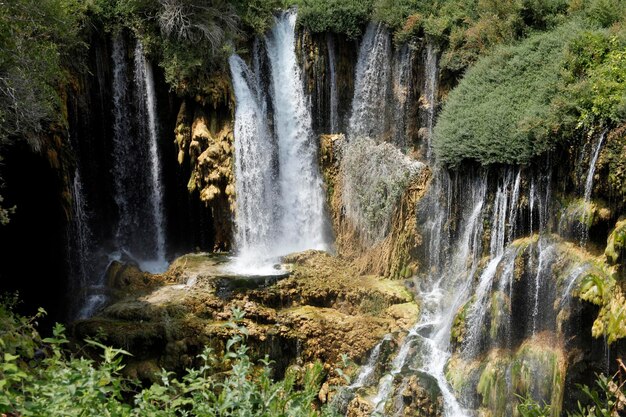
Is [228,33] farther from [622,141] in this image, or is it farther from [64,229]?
[622,141]

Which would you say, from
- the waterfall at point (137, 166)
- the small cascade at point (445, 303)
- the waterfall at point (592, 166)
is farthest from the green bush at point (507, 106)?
the waterfall at point (137, 166)

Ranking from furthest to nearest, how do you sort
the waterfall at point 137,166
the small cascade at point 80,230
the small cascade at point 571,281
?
the waterfall at point 137,166 < the small cascade at point 80,230 < the small cascade at point 571,281

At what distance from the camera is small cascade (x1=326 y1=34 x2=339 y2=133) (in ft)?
58.2

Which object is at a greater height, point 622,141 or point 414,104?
point 414,104

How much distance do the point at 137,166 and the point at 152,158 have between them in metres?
0.46

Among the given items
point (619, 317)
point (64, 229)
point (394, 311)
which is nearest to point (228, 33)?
point (64, 229)

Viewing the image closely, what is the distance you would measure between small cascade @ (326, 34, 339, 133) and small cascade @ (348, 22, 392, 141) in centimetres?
45

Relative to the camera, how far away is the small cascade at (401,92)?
54.1 feet

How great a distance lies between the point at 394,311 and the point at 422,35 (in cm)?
771

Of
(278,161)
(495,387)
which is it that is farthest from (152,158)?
(495,387)

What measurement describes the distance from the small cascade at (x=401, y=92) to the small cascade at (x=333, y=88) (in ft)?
5.73

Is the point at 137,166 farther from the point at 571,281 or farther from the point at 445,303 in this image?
the point at 571,281

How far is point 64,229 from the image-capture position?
14281 mm

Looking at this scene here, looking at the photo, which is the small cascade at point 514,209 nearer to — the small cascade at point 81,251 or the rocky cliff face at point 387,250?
the rocky cliff face at point 387,250
